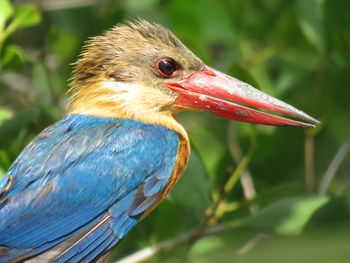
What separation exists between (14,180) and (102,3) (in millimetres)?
1910

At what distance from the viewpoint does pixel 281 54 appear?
618 cm

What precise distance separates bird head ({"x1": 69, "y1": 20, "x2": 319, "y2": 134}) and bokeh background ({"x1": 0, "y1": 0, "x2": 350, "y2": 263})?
0.42ft

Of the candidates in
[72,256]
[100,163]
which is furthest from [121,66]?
[72,256]

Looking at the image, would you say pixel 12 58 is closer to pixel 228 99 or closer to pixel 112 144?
pixel 112 144

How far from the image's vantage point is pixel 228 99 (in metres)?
5.38

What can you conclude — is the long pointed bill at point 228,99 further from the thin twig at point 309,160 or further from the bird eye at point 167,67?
the thin twig at point 309,160

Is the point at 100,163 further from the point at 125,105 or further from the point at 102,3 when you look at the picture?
the point at 102,3

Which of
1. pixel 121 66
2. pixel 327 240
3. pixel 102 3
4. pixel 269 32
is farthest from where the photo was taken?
pixel 102 3

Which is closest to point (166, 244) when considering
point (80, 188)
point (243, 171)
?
point (80, 188)

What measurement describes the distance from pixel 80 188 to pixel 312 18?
150cm

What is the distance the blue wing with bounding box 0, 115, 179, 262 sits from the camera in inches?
191

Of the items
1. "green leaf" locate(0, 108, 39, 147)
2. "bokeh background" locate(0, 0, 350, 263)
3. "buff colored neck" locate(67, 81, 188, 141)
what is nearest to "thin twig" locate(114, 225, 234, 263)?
"bokeh background" locate(0, 0, 350, 263)

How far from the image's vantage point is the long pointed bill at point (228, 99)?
529cm

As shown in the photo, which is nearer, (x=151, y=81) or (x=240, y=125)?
(x=151, y=81)
